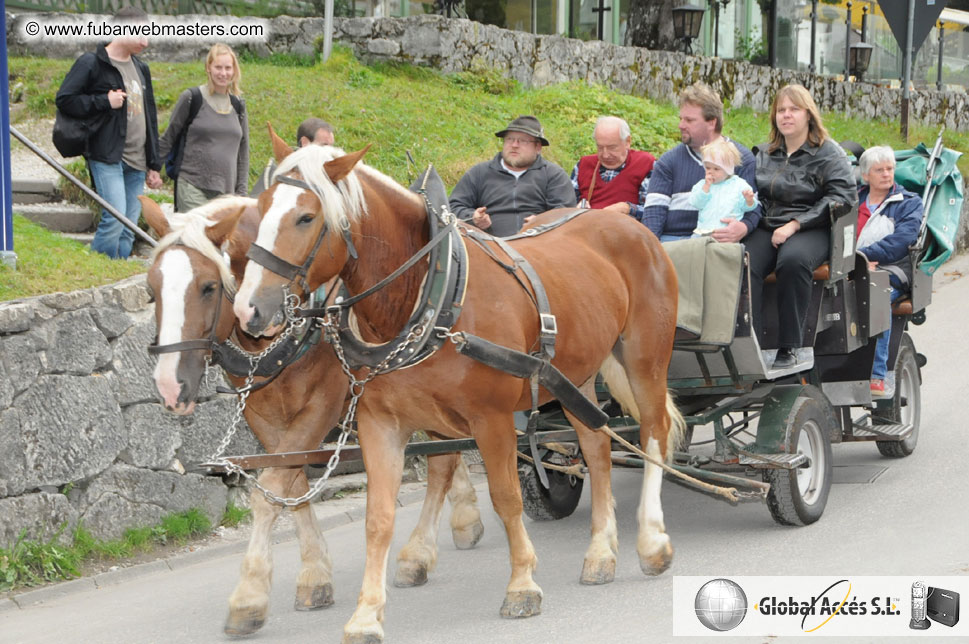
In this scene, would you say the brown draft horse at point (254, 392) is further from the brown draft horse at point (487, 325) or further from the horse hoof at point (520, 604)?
the horse hoof at point (520, 604)

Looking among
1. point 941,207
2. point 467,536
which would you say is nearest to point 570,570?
point 467,536

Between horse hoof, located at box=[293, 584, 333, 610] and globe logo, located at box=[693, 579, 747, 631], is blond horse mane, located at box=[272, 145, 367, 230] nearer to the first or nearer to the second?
horse hoof, located at box=[293, 584, 333, 610]

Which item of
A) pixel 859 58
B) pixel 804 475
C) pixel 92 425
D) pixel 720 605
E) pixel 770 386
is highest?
pixel 859 58

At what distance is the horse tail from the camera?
6.08 m

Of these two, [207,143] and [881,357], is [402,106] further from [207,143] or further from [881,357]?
[881,357]

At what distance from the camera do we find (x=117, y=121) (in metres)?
7.77

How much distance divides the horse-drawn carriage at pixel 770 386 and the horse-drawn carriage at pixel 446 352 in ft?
0.05

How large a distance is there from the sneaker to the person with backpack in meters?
4.12

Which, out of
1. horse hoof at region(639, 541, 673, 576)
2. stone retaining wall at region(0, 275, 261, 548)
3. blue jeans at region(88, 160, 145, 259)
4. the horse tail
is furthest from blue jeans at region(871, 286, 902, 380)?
blue jeans at region(88, 160, 145, 259)

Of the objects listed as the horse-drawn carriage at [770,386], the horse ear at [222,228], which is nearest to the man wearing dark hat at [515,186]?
the horse-drawn carriage at [770,386]

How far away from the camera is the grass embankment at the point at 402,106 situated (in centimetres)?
1155

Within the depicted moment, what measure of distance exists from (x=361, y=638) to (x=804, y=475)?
3052 millimetres

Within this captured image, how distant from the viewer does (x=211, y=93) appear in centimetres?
830

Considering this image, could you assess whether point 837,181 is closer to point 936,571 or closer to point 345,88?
point 936,571
